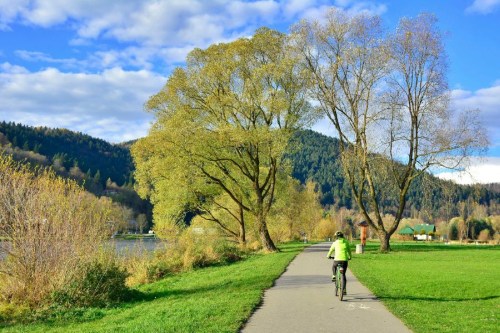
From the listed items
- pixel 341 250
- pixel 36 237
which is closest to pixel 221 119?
pixel 36 237

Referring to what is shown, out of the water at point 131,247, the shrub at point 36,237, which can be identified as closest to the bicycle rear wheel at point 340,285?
the shrub at point 36,237

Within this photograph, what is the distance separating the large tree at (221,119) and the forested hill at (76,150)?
95.9 metres

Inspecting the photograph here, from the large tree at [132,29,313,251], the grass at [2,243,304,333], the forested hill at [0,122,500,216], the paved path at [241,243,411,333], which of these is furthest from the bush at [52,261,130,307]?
the forested hill at [0,122,500,216]

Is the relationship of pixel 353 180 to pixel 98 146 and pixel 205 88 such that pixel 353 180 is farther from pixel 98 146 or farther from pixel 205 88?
pixel 98 146

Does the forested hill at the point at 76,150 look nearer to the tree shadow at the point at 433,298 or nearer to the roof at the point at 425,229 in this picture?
the roof at the point at 425,229

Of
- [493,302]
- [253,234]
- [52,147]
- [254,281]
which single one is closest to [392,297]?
[493,302]

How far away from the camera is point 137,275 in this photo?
23.4m

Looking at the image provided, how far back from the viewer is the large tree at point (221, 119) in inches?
1286

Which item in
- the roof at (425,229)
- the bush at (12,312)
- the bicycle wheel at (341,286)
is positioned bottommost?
the bush at (12,312)

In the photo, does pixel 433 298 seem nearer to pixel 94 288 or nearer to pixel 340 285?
pixel 340 285

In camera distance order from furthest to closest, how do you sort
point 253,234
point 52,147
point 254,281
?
point 52,147 → point 253,234 → point 254,281

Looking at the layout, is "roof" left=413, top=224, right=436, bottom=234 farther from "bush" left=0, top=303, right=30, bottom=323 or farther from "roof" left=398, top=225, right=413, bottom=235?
"bush" left=0, top=303, right=30, bottom=323

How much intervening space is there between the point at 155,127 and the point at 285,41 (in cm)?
1190

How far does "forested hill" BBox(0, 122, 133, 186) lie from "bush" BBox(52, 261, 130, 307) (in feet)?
379
